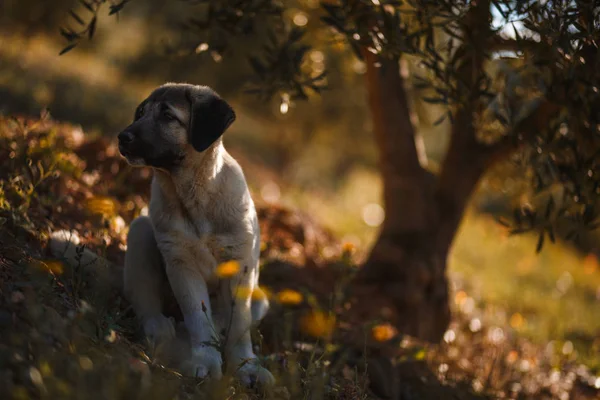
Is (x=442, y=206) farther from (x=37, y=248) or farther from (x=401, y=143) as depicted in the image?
(x=37, y=248)

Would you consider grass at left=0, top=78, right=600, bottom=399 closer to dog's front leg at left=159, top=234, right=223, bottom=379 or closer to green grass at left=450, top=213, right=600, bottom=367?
green grass at left=450, top=213, right=600, bottom=367

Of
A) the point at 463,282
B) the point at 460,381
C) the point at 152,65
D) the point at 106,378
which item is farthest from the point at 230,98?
the point at 106,378

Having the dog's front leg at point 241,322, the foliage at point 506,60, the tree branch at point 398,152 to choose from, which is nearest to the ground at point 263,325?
the dog's front leg at point 241,322

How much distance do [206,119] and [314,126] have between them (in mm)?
11760

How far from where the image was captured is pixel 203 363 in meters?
4.21

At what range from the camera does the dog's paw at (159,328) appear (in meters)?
4.46

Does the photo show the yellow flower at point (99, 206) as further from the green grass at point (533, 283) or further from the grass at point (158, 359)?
the green grass at point (533, 283)

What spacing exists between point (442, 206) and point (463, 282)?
11.5 ft

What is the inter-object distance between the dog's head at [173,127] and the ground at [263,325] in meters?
0.89

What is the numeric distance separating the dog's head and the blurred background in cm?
251

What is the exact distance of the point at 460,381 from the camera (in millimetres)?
5746

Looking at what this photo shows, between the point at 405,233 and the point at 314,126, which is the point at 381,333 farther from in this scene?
the point at 314,126

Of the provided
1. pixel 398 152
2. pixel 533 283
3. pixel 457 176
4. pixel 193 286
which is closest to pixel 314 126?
pixel 533 283

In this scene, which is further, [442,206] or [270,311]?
[442,206]
